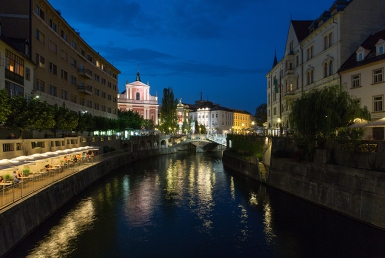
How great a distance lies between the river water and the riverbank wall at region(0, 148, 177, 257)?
63 centimetres

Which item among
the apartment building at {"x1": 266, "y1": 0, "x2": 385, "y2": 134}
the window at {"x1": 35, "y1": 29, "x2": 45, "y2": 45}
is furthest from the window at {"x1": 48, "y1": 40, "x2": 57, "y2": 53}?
the apartment building at {"x1": 266, "y1": 0, "x2": 385, "y2": 134}

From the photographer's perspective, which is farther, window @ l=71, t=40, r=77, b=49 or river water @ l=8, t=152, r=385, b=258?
window @ l=71, t=40, r=77, b=49

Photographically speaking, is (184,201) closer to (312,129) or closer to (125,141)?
(312,129)

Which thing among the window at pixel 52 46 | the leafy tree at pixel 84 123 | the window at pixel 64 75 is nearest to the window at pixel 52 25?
the window at pixel 52 46

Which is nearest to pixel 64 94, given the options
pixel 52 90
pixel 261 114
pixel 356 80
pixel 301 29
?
pixel 52 90

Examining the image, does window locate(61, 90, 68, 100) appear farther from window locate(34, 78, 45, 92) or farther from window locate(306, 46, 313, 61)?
window locate(306, 46, 313, 61)

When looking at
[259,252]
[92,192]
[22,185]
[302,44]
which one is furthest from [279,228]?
[302,44]

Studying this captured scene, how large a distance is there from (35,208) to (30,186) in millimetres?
1617

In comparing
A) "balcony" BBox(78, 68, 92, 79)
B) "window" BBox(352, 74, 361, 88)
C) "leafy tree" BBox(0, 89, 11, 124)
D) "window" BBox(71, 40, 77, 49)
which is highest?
"window" BBox(71, 40, 77, 49)

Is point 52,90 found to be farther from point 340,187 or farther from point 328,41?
point 340,187

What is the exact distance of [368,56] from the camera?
38.1 metres

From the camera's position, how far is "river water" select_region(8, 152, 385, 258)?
63.6 ft

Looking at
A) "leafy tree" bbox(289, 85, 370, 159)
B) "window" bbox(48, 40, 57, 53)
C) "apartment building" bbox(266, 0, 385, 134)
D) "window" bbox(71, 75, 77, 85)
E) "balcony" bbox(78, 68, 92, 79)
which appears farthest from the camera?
"balcony" bbox(78, 68, 92, 79)

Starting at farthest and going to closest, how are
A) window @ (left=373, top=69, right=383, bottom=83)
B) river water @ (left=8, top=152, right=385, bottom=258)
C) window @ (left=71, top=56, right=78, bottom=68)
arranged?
window @ (left=71, top=56, right=78, bottom=68)
window @ (left=373, top=69, right=383, bottom=83)
river water @ (left=8, top=152, right=385, bottom=258)
